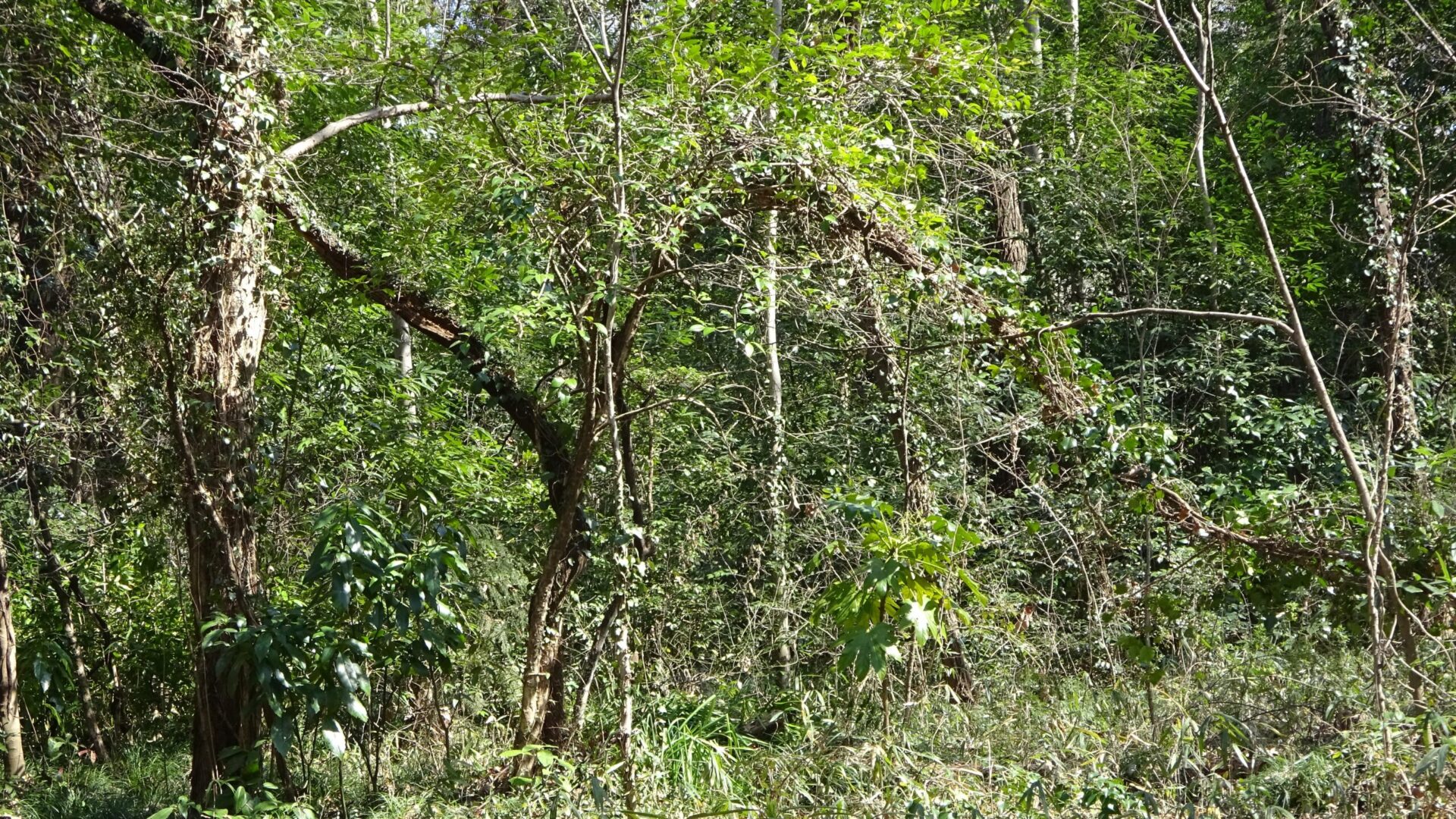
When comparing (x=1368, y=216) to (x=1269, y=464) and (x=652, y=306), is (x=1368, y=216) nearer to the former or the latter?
(x=1269, y=464)

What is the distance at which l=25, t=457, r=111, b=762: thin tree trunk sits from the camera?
6.77m

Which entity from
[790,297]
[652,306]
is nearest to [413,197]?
[652,306]

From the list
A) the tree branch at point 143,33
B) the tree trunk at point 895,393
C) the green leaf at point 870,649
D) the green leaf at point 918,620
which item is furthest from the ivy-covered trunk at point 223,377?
the tree trunk at point 895,393

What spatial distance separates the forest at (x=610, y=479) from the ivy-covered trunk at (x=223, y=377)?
0.07ft

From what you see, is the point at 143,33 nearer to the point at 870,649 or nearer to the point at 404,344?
the point at 870,649

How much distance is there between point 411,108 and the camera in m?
5.63

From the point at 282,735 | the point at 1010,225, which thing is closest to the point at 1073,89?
the point at 1010,225

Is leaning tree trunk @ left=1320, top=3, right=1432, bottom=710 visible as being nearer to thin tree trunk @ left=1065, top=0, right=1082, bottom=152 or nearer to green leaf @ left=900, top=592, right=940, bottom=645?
thin tree trunk @ left=1065, top=0, right=1082, bottom=152

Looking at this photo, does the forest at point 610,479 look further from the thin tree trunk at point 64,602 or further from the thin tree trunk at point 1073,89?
the thin tree trunk at point 1073,89

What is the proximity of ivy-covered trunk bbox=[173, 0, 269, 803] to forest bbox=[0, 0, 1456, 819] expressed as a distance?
0.8 inches

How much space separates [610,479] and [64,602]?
154 inches

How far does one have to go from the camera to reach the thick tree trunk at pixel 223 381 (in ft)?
14.8

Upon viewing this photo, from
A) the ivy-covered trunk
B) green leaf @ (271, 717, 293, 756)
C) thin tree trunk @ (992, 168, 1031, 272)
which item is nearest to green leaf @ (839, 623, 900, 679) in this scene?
green leaf @ (271, 717, 293, 756)

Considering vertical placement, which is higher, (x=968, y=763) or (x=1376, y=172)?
(x=1376, y=172)
